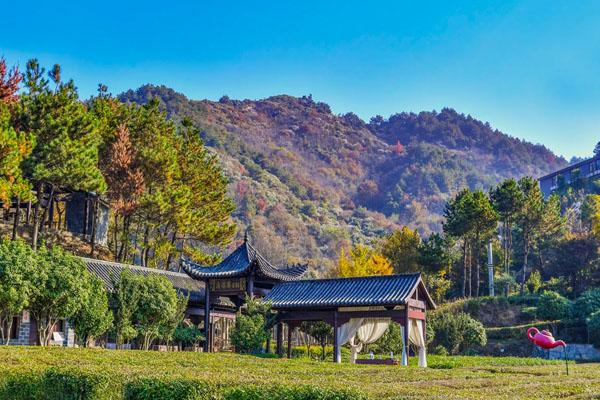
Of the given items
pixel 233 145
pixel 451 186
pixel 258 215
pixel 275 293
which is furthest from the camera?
pixel 451 186

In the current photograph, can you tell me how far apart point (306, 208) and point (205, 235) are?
6459 centimetres

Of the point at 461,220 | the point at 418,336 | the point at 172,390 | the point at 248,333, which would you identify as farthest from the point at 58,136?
the point at 461,220

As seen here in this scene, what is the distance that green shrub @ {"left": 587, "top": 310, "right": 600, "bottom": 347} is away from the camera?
35.0 meters

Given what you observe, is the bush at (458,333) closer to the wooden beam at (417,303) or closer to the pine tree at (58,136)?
the wooden beam at (417,303)

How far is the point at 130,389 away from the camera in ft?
34.3

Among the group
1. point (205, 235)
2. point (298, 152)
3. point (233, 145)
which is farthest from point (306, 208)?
point (205, 235)

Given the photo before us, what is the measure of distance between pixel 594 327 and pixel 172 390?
29903 mm

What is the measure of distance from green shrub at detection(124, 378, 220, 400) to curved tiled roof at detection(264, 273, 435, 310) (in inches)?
622

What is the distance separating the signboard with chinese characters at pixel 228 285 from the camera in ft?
97.0

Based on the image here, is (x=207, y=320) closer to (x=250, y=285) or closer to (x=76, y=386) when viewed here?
(x=250, y=285)

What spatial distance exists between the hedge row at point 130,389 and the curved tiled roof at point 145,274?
14719 mm

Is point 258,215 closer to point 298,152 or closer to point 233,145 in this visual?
point 233,145

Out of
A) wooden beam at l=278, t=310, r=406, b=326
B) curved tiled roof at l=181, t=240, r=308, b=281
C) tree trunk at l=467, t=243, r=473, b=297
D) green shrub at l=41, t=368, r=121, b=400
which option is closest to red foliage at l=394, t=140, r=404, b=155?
tree trunk at l=467, t=243, r=473, b=297

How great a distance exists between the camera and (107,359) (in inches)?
713
